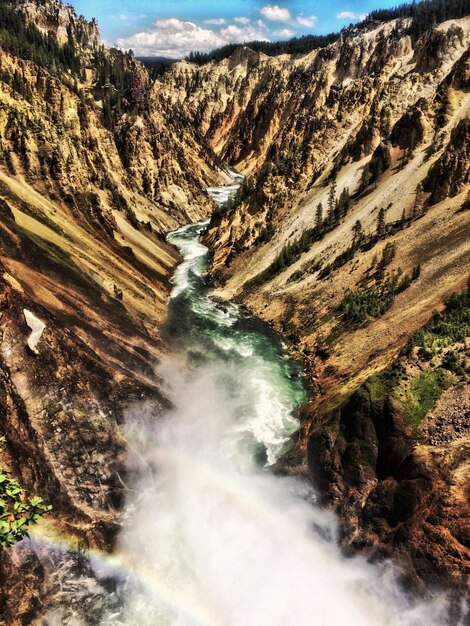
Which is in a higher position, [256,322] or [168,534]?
[256,322]

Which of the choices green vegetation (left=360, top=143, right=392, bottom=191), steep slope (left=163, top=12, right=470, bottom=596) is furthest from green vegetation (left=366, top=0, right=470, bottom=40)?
green vegetation (left=360, top=143, right=392, bottom=191)

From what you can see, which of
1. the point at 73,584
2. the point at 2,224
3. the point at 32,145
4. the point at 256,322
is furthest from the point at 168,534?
the point at 32,145

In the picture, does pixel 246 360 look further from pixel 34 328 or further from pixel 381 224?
pixel 381 224

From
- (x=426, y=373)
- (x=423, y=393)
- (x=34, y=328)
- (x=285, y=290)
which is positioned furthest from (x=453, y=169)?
(x=34, y=328)

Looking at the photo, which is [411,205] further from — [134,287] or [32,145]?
[32,145]

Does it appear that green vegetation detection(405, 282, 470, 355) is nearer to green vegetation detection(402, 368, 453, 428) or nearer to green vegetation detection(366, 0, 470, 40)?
green vegetation detection(402, 368, 453, 428)
